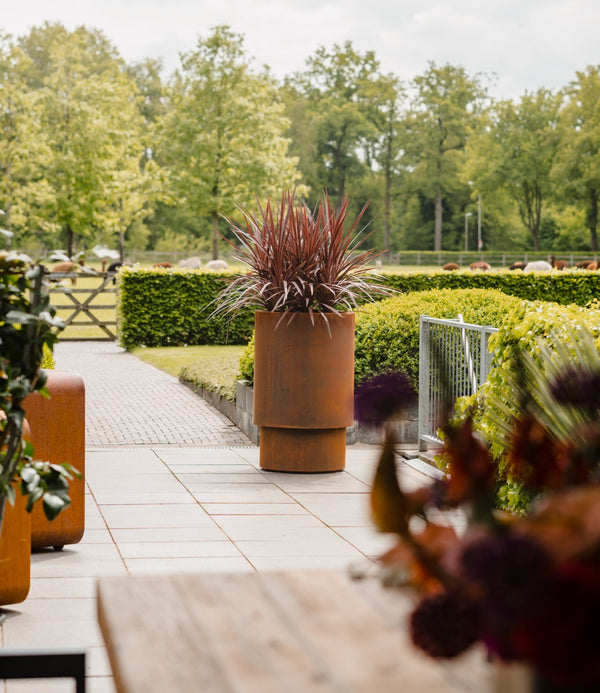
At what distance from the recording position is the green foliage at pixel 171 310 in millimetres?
20281

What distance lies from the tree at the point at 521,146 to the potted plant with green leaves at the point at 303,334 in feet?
197

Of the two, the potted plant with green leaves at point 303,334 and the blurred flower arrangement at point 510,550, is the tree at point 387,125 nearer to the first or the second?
the potted plant with green leaves at point 303,334

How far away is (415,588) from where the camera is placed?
1340 millimetres

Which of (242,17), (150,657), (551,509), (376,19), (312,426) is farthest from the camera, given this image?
(376,19)

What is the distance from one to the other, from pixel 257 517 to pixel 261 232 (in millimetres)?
2529

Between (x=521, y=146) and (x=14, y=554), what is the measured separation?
65237 millimetres

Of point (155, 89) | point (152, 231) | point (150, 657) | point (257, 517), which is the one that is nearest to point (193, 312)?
point (257, 517)

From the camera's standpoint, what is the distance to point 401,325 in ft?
34.3

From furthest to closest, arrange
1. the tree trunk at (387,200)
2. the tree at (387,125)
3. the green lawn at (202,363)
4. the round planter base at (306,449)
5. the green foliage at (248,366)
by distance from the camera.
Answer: the tree trunk at (387,200)
the tree at (387,125)
the green lawn at (202,363)
the green foliage at (248,366)
the round planter base at (306,449)

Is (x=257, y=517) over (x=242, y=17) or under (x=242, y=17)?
under

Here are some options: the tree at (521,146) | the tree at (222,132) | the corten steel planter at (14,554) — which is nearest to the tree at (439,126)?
the tree at (521,146)

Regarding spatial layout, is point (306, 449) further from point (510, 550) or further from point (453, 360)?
point (510, 550)

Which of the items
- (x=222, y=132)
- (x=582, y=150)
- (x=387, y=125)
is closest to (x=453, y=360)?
(x=222, y=132)

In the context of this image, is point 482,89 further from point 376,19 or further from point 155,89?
point 155,89
